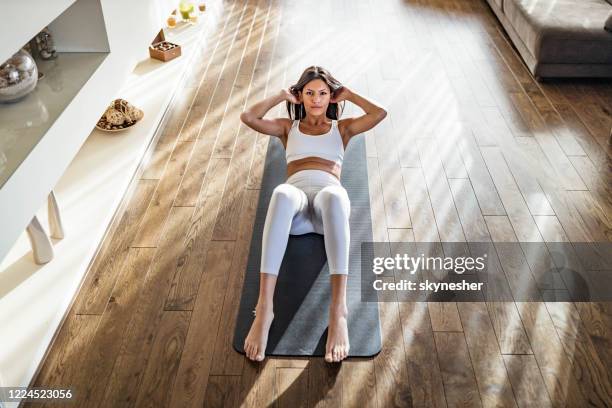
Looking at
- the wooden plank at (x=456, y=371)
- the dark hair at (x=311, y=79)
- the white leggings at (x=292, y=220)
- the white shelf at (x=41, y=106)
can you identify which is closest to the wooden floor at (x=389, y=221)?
the wooden plank at (x=456, y=371)

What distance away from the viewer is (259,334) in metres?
1.98

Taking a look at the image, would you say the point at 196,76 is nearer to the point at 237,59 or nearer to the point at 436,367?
the point at 237,59

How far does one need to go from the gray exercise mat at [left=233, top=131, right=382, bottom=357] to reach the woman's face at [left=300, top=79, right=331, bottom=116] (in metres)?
0.49

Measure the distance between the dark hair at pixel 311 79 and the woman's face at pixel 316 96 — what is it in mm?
18

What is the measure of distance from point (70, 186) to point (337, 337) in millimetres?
1482

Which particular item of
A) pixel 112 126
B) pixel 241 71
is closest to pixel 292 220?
pixel 112 126

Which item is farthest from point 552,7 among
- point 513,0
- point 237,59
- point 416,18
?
point 237,59

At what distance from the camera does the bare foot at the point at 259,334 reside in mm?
1955

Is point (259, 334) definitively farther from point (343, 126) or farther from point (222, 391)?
point (343, 126)

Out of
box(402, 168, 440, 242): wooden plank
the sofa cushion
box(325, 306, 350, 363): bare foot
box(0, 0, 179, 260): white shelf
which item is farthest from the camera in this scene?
the sofa cushion

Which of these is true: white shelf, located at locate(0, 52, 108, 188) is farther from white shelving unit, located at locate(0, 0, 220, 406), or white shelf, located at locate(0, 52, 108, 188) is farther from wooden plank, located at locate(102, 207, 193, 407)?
wooden plank, located at locate(102, 207, 193, 407)

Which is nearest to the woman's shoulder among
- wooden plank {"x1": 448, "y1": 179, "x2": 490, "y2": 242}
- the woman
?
the woman

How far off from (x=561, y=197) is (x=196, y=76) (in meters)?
2.28

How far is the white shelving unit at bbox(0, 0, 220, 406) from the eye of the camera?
6.03 ft
